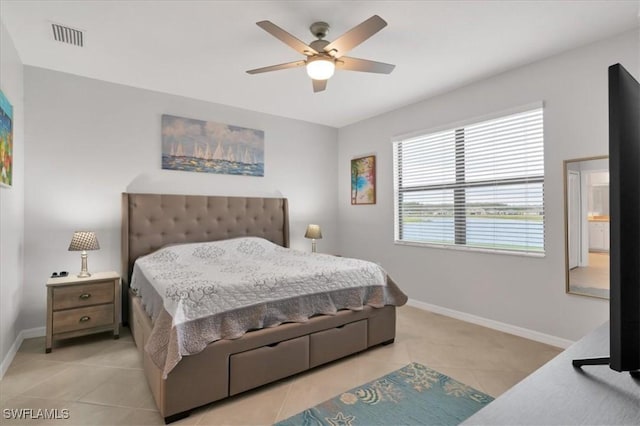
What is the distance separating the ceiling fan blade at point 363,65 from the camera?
248cm

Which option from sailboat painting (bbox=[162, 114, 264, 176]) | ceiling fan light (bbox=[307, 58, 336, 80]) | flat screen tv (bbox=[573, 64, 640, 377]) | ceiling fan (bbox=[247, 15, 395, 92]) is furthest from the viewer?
sailboat painting (bbox=[162, 114, 264, 176])

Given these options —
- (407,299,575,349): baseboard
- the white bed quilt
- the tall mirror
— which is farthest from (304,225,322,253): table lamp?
the tall mirror

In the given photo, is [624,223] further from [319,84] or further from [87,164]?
[87,164]

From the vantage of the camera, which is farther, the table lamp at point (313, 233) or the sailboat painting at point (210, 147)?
the table lamp at point (313, 233)

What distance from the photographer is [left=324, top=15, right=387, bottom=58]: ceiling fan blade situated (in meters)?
1.96

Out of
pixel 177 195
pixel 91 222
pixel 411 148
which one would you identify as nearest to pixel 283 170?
pixel 177 195

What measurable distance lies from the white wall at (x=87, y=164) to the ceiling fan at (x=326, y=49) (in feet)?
6.90

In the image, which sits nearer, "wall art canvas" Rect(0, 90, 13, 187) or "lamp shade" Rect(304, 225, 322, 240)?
"wall art canvas" Rect(0, 90, 13, 187)

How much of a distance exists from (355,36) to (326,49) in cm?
28

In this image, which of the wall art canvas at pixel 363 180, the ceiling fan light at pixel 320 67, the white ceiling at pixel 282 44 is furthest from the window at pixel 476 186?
the ceiling fan light at pixel 320 67

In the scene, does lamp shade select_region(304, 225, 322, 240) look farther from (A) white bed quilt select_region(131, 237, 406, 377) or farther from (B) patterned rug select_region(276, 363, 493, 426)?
(B) patterned rug select_region(276, 363, 493, 426)

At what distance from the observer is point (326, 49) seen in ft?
7.65

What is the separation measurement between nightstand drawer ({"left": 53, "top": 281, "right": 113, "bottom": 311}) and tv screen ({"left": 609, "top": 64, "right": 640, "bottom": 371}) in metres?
3.66

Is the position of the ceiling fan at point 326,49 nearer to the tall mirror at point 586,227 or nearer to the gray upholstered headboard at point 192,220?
the tall mirror at point 586,227
